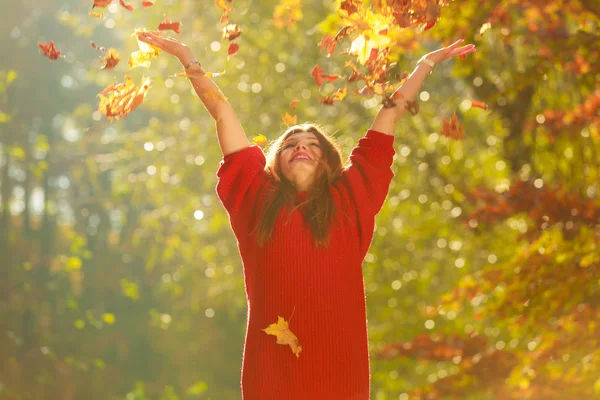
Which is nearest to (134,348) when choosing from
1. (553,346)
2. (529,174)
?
(529,174)

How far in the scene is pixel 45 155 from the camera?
47.0 feet

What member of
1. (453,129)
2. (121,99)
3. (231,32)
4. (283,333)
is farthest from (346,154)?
(283,333)

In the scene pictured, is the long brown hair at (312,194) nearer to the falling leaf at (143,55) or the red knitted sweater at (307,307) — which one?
the red knitted sweater at (307,307)

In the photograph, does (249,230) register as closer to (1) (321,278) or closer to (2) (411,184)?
(1) (321,278)

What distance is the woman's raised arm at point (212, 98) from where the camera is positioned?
2.64 m

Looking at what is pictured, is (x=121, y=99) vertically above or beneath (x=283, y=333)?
above

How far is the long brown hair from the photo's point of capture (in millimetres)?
2459

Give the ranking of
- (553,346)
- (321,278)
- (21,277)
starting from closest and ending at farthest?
1. (321,278)
2. (553,346)
3. (21,277)

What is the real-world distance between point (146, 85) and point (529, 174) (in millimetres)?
4650

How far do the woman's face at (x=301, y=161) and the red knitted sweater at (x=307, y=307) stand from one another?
0.32ft

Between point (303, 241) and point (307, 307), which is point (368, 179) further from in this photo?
point (307, 307)

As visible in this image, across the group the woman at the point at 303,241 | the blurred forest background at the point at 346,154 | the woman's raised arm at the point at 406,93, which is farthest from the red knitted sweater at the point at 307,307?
the blurred forest background at the point at 346,154

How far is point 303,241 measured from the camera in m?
2.45

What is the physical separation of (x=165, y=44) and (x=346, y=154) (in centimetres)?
450
